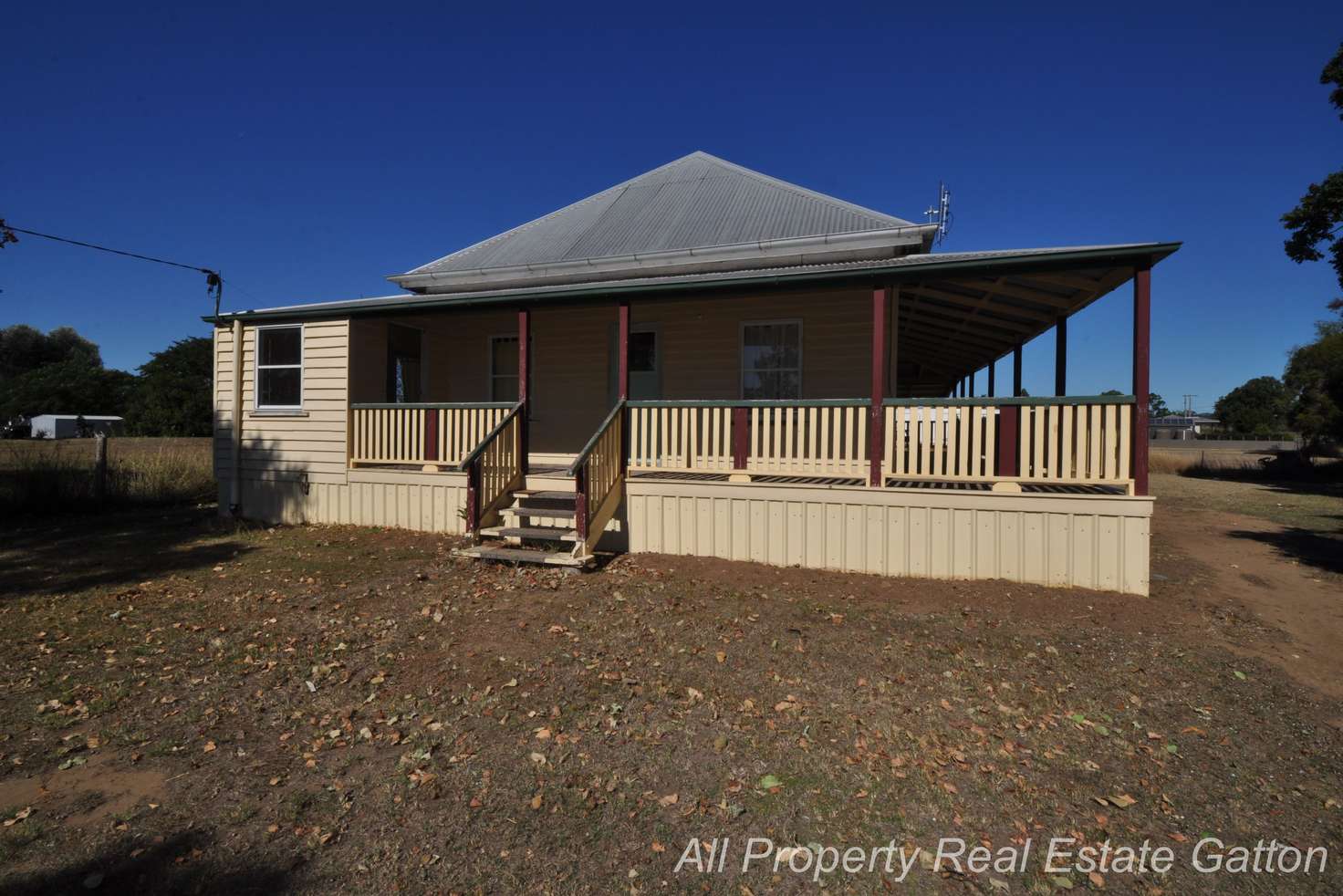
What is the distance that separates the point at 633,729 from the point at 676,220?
1063 cm

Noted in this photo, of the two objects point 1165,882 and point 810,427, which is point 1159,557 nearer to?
point 810,427

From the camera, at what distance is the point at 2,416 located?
158 feet

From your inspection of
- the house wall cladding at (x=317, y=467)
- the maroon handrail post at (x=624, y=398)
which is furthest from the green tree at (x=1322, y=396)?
the house wall cladding at (x=317, y=467)

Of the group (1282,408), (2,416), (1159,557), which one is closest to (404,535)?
(1159,557)

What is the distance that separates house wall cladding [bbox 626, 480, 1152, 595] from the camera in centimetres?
658

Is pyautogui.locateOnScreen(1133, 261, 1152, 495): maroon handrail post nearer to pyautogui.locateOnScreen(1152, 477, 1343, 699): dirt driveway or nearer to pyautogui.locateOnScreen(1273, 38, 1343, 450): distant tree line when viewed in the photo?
pyautogui.locateOnScreen(1152, 477, 1343, 699): dirt driveway

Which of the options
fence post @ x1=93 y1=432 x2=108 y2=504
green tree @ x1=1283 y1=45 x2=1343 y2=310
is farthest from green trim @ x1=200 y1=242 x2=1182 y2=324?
green tree @ x1=1283 y1=45 x2=1343 y2=310

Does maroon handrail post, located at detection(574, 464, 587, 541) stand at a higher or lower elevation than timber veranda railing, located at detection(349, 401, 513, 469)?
lower

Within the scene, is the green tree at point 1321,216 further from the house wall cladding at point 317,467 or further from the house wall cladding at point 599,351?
the house wall cladding at point 317,467

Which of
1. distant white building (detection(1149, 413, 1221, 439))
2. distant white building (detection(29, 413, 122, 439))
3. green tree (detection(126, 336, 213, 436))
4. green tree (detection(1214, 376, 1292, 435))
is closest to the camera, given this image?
green tree (detection(126, 336, 213, 436))

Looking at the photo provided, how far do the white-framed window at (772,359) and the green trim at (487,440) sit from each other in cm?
358

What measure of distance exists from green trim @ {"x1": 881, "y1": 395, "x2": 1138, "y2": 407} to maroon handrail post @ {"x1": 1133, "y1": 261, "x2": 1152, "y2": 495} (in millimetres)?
181

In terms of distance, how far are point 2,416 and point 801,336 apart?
6345cm

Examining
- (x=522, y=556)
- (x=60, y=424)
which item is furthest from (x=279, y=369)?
(x=60, y=424)
